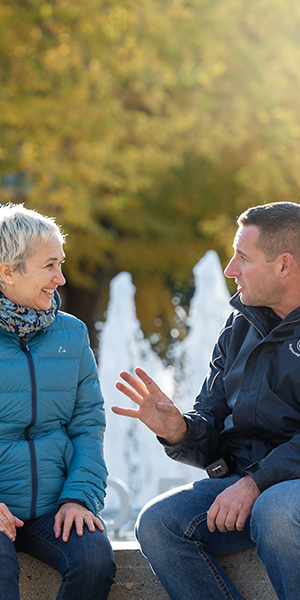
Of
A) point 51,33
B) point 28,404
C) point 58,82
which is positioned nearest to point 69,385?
point 28,404

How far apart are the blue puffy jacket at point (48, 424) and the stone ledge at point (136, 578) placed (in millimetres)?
219

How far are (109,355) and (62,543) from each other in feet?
29.2

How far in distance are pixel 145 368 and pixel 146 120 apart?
12.9 ft

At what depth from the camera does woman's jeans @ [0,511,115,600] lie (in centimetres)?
224

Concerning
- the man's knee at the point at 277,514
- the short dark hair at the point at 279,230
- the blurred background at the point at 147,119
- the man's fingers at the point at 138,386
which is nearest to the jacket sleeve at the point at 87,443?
the man's fingers at the point at 138,386

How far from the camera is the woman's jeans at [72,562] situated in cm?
224

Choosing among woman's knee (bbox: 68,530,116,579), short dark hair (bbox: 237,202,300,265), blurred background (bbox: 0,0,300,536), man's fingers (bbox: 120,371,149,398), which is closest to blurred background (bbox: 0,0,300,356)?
blurred background (bbox: 0,0,300,536)

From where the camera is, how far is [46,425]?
100 inches

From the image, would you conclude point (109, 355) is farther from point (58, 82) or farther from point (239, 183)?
point (58, 82)

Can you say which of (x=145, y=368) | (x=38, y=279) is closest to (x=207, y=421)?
(x=38, y=279)

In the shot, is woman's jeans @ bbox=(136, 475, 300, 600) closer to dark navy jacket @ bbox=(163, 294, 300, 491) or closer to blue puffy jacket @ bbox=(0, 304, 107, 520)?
dark navy jacket @ bbox=(163, 294, 300, 491)

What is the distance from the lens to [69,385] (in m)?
2.62

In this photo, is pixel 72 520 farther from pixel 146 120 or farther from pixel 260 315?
pixel 146 120

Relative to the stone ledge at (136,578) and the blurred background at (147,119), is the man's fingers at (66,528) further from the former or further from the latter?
the blurred background at (147,119)
